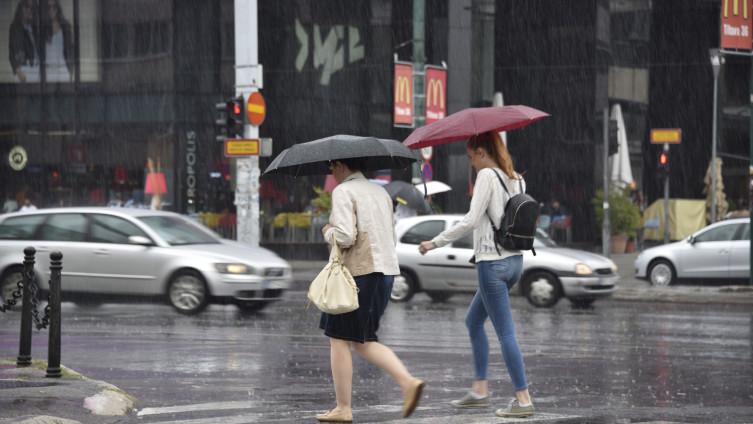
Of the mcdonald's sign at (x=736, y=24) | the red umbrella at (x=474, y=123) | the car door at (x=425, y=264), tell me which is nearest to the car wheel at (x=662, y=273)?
the mcdonald's sign at (x=736, y=24)

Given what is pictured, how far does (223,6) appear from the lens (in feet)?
111

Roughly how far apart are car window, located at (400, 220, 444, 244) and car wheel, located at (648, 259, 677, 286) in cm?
569

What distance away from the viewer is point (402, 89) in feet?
81.2

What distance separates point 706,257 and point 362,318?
16.2 meters

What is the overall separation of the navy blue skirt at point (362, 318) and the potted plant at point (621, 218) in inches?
1076

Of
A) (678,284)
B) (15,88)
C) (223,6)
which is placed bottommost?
(678,284)

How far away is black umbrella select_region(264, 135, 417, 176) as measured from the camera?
25.0 feet

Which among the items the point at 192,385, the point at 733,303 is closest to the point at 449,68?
the point at 733,303

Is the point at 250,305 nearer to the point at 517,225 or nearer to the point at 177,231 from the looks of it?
the point at 177,231

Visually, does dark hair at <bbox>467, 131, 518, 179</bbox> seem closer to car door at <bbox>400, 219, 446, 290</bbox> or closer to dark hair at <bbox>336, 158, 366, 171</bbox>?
dark hair at <bbox>336, 158, 366, 171</bbox>

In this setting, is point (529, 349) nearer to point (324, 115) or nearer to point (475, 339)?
point (475, 339)

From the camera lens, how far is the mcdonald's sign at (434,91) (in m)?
25.5

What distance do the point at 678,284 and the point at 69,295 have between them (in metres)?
11.8

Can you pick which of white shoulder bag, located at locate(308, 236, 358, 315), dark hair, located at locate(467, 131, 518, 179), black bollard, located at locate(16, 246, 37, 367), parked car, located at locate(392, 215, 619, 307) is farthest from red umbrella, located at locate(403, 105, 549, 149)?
parked car, located at locate(392, 215, 619, 307)
